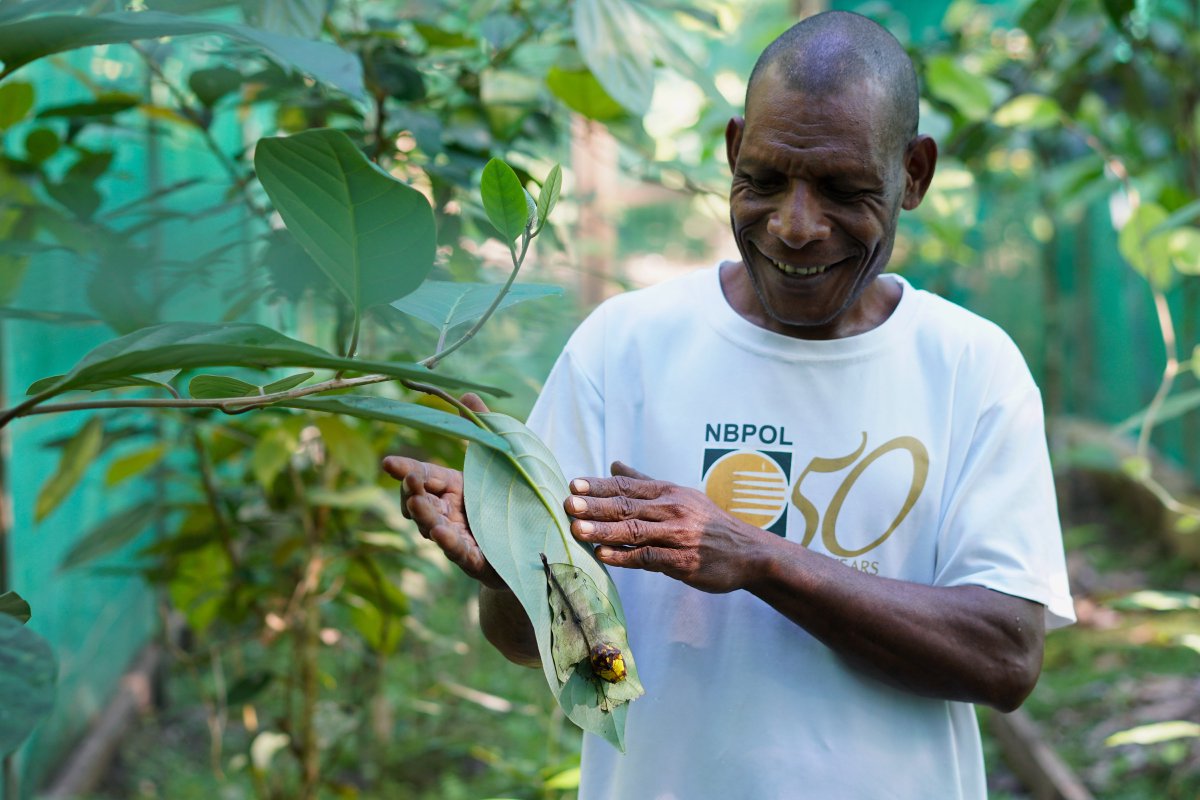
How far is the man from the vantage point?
1249 mm

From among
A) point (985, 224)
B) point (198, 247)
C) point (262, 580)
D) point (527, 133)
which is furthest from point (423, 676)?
point (985, 224)

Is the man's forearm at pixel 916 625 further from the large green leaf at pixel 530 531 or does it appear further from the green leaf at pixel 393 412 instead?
the green leaf at pixel 393 412

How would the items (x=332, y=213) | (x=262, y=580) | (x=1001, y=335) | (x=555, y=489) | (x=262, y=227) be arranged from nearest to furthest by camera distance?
(x=332, y=213)
(x=555, y=489)
(x=1001, y=335)
(x=262, y=227)
(x=262, y=580)

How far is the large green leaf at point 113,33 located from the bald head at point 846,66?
1.98 ft

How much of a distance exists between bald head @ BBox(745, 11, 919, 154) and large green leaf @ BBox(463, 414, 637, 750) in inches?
19.3

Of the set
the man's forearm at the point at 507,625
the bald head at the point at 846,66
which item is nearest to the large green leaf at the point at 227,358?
the man's forearm at the point at 507,625

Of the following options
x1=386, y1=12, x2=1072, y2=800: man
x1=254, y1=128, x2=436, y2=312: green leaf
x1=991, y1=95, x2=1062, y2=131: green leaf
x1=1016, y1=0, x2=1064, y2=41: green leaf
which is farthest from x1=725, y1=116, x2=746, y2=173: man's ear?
x1=991, y1=95, x2=1062, y2=131: green leaf

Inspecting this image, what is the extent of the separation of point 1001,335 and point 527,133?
1001mm

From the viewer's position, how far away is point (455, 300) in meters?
0.95

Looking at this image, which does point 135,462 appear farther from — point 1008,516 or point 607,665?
point 1008,516

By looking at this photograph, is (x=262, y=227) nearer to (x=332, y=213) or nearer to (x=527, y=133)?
(x=527, y=133)

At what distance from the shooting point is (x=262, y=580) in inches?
91.1

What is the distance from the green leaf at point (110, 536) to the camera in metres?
1.92

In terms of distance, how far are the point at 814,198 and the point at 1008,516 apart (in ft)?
1.26
